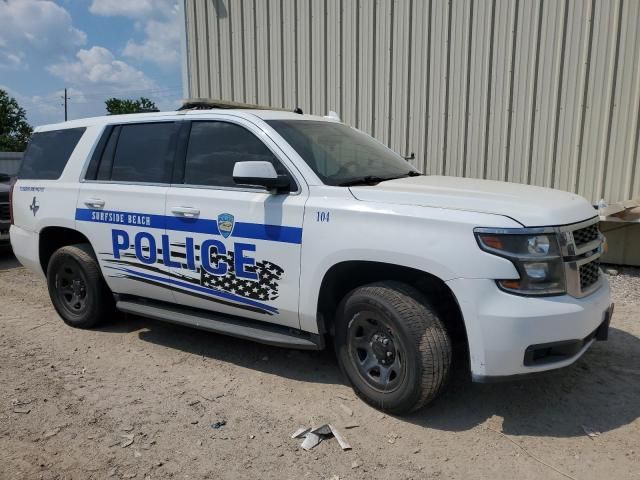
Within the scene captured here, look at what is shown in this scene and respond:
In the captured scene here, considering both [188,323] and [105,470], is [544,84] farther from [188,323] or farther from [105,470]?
[105,470]

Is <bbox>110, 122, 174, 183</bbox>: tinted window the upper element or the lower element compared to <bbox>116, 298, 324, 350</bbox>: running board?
upper

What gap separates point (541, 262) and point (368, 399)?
138cm

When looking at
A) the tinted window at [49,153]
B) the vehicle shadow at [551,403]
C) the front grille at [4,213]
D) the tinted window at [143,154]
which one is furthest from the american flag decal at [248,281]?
the front grille at [4,213]

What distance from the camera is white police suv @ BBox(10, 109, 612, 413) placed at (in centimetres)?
297

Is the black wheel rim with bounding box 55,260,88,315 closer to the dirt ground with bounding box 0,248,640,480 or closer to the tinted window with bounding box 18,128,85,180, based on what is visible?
the dirt ground with bounding box 0,248,640,480

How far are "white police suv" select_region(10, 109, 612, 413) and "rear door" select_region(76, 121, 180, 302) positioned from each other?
0.02 metres

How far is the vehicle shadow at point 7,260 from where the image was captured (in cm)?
826

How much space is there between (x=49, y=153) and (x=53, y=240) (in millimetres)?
856

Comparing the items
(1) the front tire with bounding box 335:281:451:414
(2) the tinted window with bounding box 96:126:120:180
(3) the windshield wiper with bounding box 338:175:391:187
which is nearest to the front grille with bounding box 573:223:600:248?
(1) the front tire with bounding box 335:281:451:414

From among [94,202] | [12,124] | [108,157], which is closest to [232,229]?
[94,202]

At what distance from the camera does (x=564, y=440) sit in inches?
123

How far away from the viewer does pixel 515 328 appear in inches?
114

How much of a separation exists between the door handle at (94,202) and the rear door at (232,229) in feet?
2.76

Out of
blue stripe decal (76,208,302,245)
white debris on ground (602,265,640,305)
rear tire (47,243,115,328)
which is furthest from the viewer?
white debris on ground (602,265,640,305)
